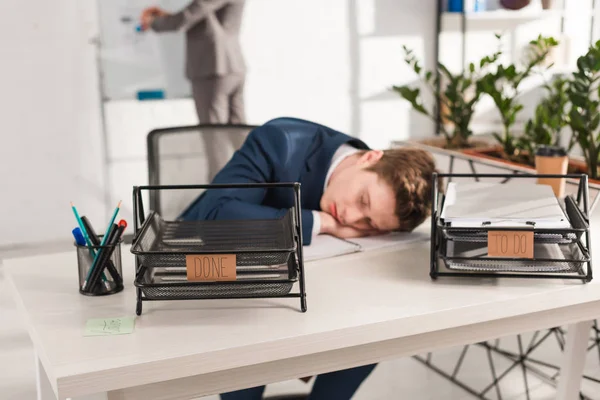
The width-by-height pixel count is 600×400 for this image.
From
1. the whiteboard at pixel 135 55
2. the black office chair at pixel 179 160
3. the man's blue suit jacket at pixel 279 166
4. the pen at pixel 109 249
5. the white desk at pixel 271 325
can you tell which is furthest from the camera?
the whiteboard at pixel 135 55

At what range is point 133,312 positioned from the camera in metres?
1.07

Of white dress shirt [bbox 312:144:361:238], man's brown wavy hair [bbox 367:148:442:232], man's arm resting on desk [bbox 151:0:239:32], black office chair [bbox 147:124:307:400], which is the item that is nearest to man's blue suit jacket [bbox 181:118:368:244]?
white dress shirt [bbox 312:144:361:238]

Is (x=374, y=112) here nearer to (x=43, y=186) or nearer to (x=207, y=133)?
(x=43, y=186)

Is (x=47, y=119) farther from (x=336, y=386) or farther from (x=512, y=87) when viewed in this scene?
(x=336, y=386)

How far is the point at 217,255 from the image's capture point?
3.39 feet

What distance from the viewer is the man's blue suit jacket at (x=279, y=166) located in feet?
5.22

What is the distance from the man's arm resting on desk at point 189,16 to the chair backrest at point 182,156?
1.88m

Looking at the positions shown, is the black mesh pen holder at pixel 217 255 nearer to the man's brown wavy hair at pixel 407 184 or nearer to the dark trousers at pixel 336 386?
the man's brown wavy hair at pixel 407 184

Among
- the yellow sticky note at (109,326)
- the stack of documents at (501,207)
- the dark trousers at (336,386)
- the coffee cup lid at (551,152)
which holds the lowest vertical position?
the dark trousers at (336,386)

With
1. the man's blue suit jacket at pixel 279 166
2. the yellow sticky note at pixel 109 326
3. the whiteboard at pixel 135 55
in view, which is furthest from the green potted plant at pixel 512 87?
the whiteboard at pixel 135 55

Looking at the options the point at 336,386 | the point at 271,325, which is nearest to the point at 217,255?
the point at 271,325

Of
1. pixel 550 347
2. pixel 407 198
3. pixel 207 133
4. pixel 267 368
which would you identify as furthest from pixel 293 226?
pixel 550 347

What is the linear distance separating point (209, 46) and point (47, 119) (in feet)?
3.11

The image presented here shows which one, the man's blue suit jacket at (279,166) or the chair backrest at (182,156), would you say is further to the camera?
the chair backrest at (182,156)
